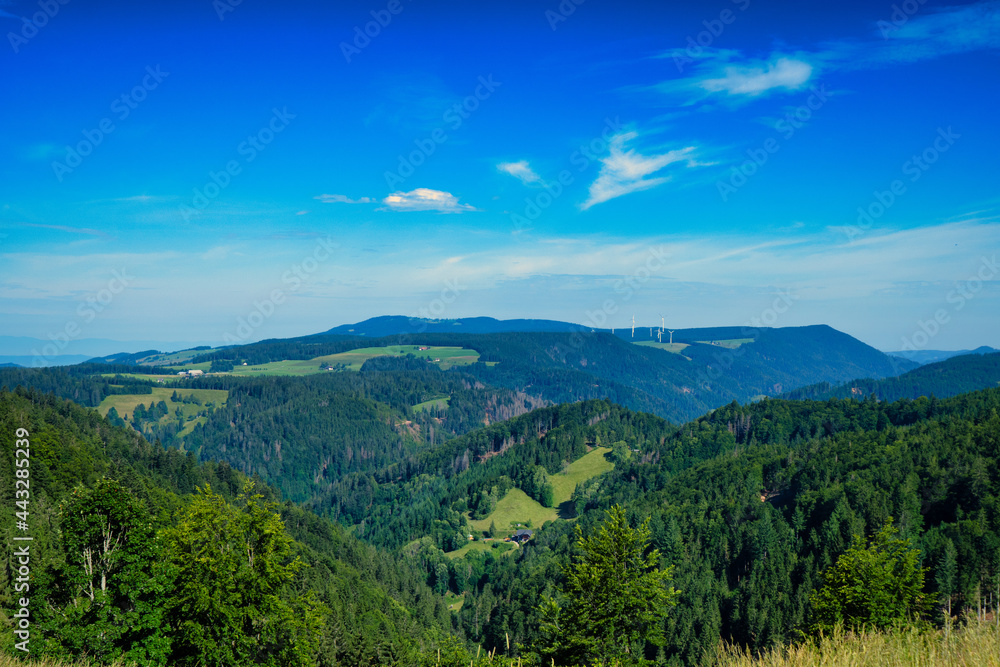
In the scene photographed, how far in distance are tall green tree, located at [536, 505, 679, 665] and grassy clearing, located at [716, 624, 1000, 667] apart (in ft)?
68.0

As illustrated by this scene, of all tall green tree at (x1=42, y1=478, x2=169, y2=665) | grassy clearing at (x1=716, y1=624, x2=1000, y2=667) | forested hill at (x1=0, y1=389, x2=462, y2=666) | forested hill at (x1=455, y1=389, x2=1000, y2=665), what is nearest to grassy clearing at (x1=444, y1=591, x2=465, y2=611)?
forested hill at (x1=455, y1=389, x2=1000, y2=665)

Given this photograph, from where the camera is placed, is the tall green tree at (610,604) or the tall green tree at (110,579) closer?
the tall green tree at (110,579)

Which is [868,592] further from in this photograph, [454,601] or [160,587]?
[454,601]

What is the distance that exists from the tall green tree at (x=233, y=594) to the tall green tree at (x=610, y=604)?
14.3m

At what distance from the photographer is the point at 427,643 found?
89.3 m

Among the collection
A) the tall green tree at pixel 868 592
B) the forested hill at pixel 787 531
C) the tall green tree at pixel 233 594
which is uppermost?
the tall green tree at pixel 233 594

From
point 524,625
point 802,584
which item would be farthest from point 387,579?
point 802,584

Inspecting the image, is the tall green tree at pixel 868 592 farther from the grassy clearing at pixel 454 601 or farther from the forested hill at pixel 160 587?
the grassy clearing at pixel 454 601

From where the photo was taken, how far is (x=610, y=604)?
1286 inches

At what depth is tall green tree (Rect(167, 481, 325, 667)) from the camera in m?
27.6

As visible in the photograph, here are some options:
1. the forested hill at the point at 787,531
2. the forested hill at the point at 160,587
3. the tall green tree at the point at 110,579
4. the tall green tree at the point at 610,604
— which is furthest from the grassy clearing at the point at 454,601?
the tall green tree at the point at 110,579

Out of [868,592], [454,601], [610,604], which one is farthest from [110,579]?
[454,601]

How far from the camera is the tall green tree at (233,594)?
2761 centimetres

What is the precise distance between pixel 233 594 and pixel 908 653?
27644 mm
